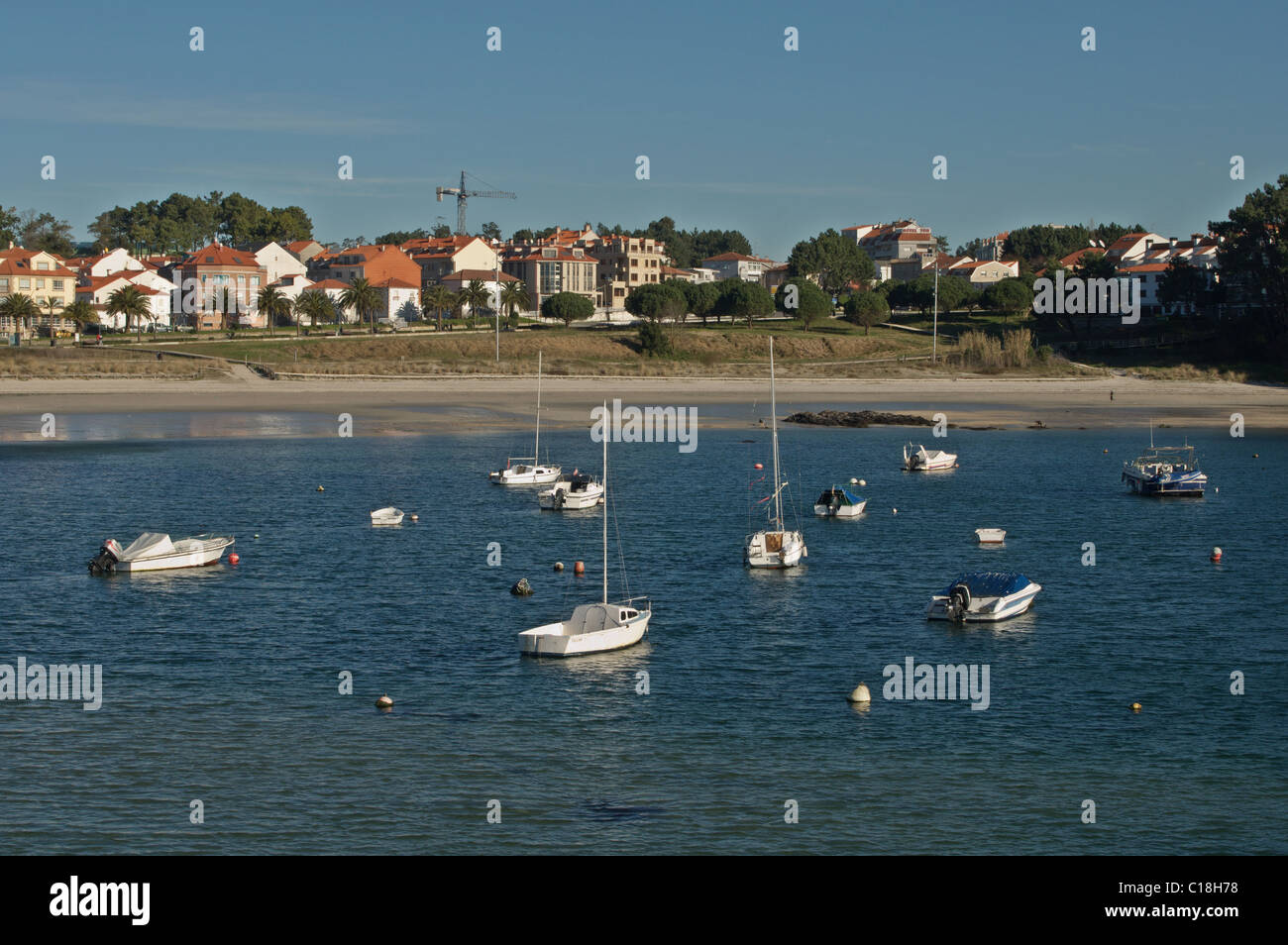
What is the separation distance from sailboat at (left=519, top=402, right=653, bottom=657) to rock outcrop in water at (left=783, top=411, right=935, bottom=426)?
Answer: 3095 inches

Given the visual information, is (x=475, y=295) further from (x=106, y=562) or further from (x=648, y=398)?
(x=106, y=562)

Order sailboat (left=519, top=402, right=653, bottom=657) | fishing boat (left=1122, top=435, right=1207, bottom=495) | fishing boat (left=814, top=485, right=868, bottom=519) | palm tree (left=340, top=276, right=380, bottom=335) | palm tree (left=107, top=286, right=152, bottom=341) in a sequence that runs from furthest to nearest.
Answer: palm tree (left=340, top=276, right=380, bottom=335) < palm tree (left=107, top=286, right=152, bottom=341) < fishing boat (left=1122, top=435, right=1207, bottom=495) < fishing boat (left=814, top=485, right=868, bottom=519) < sailboat (left=519, top=402, right=653, bottom=657)

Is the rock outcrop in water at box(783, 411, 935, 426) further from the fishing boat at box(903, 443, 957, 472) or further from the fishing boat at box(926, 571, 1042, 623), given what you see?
the fishing boat at box(926, 571, 1042, 623)

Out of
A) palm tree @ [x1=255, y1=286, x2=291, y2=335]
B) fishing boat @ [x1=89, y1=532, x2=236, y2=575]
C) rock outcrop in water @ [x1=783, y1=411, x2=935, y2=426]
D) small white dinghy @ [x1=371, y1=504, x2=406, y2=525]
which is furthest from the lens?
palm tree @ [x1=255, y1=286, x2=291, y2=335]

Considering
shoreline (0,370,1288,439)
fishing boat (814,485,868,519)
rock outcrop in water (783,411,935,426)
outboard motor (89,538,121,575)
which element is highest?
shoreline (0,370,1288,439)

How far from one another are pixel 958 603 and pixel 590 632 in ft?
44.7

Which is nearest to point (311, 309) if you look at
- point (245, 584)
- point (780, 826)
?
point (245, 584)

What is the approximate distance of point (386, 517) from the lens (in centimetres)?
6600

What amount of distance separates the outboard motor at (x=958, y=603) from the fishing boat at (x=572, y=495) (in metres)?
29.1

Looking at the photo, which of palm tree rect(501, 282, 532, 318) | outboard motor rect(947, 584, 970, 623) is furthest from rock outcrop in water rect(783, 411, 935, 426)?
palm tree rect(501, 282, 532, 318)

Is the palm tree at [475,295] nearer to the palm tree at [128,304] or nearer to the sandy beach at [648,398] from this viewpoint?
the palm tree at [128,304]

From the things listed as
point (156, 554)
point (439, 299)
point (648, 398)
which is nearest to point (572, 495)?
point (156, 554)

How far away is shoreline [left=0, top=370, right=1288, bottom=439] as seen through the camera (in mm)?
120125
